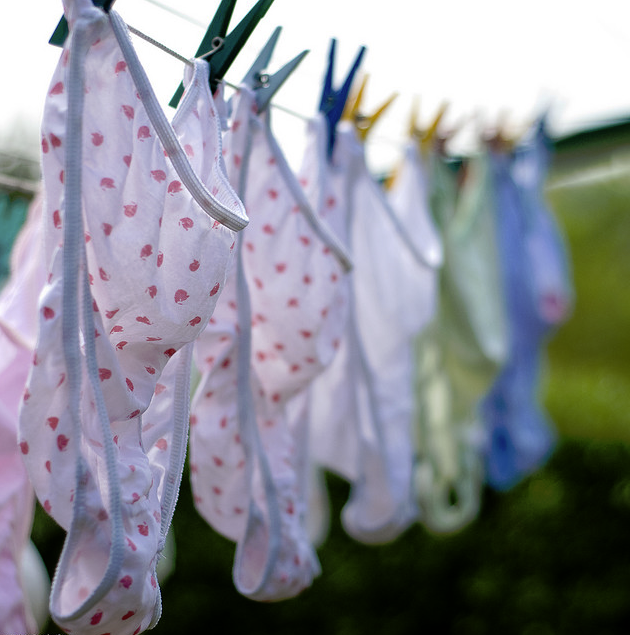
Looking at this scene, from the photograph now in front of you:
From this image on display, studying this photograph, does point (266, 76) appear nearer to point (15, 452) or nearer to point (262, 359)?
point (262, 359)

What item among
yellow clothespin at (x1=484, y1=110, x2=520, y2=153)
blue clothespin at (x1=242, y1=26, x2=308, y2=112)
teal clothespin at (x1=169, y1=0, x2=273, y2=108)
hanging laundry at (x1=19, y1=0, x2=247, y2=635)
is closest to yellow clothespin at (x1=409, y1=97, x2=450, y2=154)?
yellow clothespin at (x1=484, y1=110, x2=520, y2=153)

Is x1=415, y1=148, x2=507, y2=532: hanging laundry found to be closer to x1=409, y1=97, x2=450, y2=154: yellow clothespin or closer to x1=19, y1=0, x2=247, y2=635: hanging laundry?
x1=409, y1=97, x2=450, y2=154: yellow clothespin

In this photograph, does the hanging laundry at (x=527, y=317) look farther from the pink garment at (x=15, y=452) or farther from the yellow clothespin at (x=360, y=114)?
the pink garment at (x=15, y=452)

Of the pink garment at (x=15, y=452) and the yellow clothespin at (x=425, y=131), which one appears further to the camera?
the yellow clothespin at (x=425, y=131)

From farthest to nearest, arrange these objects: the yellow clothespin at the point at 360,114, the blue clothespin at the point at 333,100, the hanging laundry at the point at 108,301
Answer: the yellow clothespin at the point at 360,114 < the blue clothespin at the point at 333,100 < the hanging laundry at the point at 108,301

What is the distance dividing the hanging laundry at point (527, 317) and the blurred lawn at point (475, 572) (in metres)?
0.91

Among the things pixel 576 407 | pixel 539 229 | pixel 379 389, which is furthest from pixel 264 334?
pixel 576 407

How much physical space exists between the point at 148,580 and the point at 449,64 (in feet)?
5.28

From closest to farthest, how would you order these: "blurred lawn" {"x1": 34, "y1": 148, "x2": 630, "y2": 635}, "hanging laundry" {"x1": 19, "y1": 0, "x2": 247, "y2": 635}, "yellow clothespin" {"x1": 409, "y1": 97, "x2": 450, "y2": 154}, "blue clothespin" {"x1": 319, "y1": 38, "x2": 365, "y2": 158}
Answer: "hanging laundry" {"x1": 19, "y1": 0, "x2": 247, "y2": 635} → "blue clothespin" {"x1": 319, "y1": 38, "x2": 365, "y2": 158} → "yellow clothespin" {"x1": 409, "y1": 97, "x2": 450, "y2": 154} → "blurred lawn" {"x1": 34, "y1": 148, "x2": 630, "y2": 635}

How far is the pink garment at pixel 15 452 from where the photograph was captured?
0.91 meters

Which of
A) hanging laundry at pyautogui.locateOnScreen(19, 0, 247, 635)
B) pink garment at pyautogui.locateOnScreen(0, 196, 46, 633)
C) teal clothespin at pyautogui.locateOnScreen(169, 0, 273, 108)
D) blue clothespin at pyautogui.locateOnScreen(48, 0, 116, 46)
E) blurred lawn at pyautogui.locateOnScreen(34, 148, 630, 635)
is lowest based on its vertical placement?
blurred lawn at pyautogui.locateOnScreen(34, 148, 630, 635)

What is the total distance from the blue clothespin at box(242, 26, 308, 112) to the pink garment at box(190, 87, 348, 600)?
0.02 metres

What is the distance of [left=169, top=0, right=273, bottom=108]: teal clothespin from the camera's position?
0.77m

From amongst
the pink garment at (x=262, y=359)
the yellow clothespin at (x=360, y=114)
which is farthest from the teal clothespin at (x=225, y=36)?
the yellow clothespin at (x=360, y=114)
